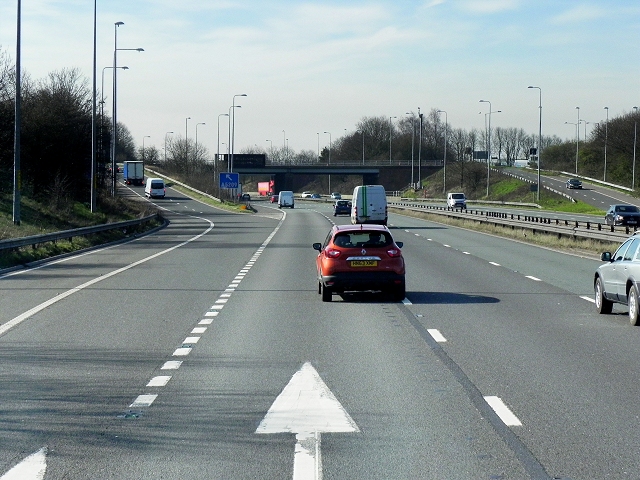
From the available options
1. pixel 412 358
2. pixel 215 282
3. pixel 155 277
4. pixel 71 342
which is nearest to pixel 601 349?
pixel 412 358

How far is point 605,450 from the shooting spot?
23.2 ft

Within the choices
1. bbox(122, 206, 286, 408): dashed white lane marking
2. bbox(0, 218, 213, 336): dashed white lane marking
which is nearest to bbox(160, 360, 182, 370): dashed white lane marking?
bbox(122, 206, 286, 408): dashed white lane marking

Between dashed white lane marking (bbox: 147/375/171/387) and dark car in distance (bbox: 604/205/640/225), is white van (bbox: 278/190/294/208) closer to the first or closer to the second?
dark car in distance (bbox: 604/205/640/225)

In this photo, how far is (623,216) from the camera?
186 feet

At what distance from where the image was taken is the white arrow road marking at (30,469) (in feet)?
20.8

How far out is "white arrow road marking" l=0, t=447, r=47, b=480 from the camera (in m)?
6.35

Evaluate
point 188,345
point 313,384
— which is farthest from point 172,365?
point 313,384

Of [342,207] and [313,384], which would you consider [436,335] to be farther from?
[342,207]

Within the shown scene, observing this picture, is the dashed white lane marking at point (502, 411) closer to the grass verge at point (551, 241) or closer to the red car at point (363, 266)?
the red car at point (363, 266)

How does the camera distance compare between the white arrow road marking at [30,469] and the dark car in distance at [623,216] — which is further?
the dark car in distance at [623,216]

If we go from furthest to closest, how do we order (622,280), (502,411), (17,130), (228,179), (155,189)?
(155,189)
(228,179)
(17,130)
(622,280)
(502,411)

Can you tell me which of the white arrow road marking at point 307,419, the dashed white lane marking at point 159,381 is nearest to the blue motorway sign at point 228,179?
the dashed white lane marking at point 159,381

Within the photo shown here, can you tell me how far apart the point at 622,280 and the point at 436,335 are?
3.27 meters

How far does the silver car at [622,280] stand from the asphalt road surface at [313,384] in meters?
0.36
